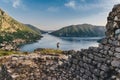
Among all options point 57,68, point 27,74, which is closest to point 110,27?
point 57,68

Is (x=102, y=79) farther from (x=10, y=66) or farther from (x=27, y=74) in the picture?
(x=10, y=66)

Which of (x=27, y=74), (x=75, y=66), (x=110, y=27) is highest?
(x=110, y=27)

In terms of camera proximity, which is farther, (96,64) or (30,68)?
(30,68)

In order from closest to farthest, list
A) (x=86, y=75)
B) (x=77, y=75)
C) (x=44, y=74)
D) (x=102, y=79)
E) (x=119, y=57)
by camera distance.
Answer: (x=119, y=57)
(x=102, y=79)
(x=86, y=75)
(x=77, y=75)
(x=44, y=74)

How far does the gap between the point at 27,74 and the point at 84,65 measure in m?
6.59

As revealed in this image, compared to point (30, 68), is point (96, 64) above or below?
above

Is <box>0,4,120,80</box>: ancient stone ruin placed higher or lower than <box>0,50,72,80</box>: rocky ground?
higher

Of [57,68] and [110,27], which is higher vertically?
[110,27]

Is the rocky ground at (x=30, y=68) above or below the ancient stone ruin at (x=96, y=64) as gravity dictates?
below

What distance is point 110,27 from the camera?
9789 millimetres

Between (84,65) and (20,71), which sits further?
(20,71)

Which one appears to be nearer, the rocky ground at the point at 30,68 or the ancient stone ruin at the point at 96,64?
the ancient stone ruin at the point at 96,64

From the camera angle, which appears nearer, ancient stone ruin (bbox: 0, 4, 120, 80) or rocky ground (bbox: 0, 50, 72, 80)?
ancient stone ruin (bbox: 0, 4, 120, 80)

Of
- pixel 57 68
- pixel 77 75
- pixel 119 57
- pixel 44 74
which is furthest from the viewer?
pixel 44 74
